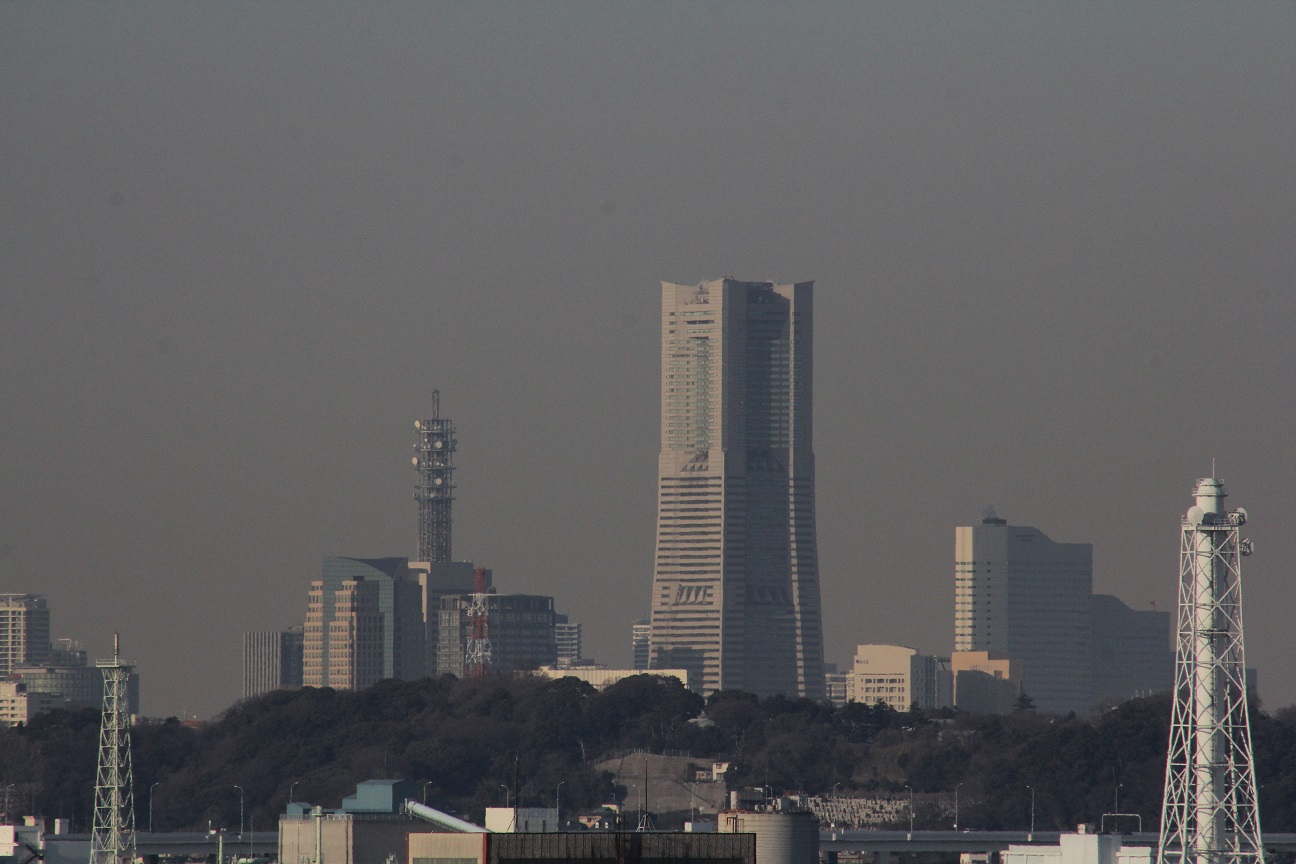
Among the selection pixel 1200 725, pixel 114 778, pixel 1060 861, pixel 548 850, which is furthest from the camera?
pixel 1060 861

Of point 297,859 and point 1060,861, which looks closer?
point 1060,861

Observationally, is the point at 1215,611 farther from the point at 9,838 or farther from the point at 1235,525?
the point at 9,838

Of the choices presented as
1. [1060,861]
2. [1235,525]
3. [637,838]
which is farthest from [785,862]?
[637,838]

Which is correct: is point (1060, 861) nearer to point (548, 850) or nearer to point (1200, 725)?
point (1200, 725)

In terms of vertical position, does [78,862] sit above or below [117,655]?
below

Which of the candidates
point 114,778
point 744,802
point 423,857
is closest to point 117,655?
point 114,778

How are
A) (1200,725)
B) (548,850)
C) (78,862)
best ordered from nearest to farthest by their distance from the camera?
(548,850)
(1200,725)
(78,862)
